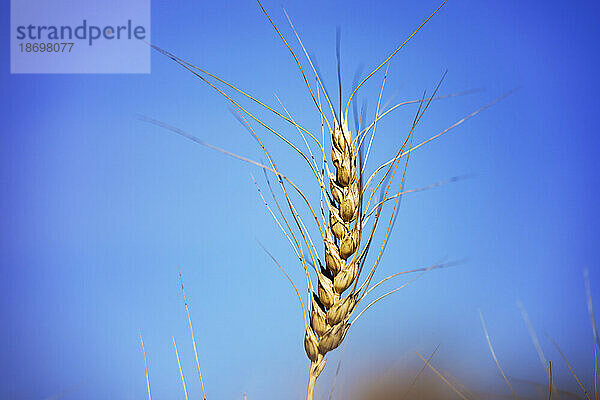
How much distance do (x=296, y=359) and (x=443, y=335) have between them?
284mm

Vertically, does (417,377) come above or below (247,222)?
below

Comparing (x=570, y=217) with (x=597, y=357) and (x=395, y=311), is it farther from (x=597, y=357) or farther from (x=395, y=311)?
(x=395, y=311)

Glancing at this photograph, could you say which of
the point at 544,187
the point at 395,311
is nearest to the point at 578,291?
the point at 544,187

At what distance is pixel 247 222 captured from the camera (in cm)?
83

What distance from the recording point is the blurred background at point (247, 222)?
2.68 ft

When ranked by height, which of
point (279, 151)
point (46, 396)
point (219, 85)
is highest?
point (219, 85)

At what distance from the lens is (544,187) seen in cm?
87

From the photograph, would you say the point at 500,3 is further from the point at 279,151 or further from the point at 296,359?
the point at 296,359

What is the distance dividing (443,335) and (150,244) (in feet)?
1.92

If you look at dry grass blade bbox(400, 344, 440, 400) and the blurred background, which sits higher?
the blurred background

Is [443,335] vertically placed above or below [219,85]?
below

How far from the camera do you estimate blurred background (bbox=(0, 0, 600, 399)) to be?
817 mm

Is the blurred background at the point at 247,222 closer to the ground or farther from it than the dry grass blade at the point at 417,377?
farther from it

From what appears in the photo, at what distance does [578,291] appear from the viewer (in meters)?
0.86
